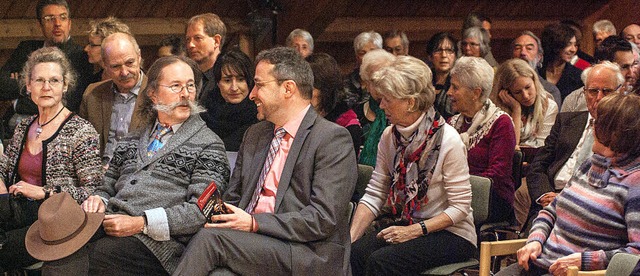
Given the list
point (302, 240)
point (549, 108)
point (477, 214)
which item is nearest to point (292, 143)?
point (302, 240)

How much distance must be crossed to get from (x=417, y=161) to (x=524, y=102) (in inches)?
62.5

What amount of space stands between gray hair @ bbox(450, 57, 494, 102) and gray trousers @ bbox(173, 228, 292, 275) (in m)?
1.51

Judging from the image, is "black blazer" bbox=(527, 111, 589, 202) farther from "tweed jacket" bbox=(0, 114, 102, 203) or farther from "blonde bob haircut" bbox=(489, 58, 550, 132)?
"tweed jacket" bbox=(0, 114, 102, 203)

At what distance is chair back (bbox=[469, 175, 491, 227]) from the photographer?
371 cm

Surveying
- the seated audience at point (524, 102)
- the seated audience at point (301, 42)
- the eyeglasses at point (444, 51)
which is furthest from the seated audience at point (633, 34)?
the seated audience at point (301, 42)

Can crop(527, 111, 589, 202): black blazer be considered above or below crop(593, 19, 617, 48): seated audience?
below

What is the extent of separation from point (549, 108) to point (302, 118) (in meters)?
2.22

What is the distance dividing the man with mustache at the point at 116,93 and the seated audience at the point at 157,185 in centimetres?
85

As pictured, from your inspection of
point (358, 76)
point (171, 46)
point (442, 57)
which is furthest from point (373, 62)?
point (171, 46)

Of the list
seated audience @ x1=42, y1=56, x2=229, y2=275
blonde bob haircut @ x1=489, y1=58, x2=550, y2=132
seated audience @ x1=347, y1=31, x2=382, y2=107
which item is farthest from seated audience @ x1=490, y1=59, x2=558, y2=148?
seated audience @ x1=42, y1=56, x2=229, y2=275

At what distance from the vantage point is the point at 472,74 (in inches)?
165

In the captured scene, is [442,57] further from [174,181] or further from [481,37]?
[174,181]

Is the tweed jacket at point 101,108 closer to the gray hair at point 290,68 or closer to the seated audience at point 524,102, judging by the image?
the gray hair at point 290,68

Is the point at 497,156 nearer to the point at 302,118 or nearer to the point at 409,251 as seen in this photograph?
the point at 409,251
